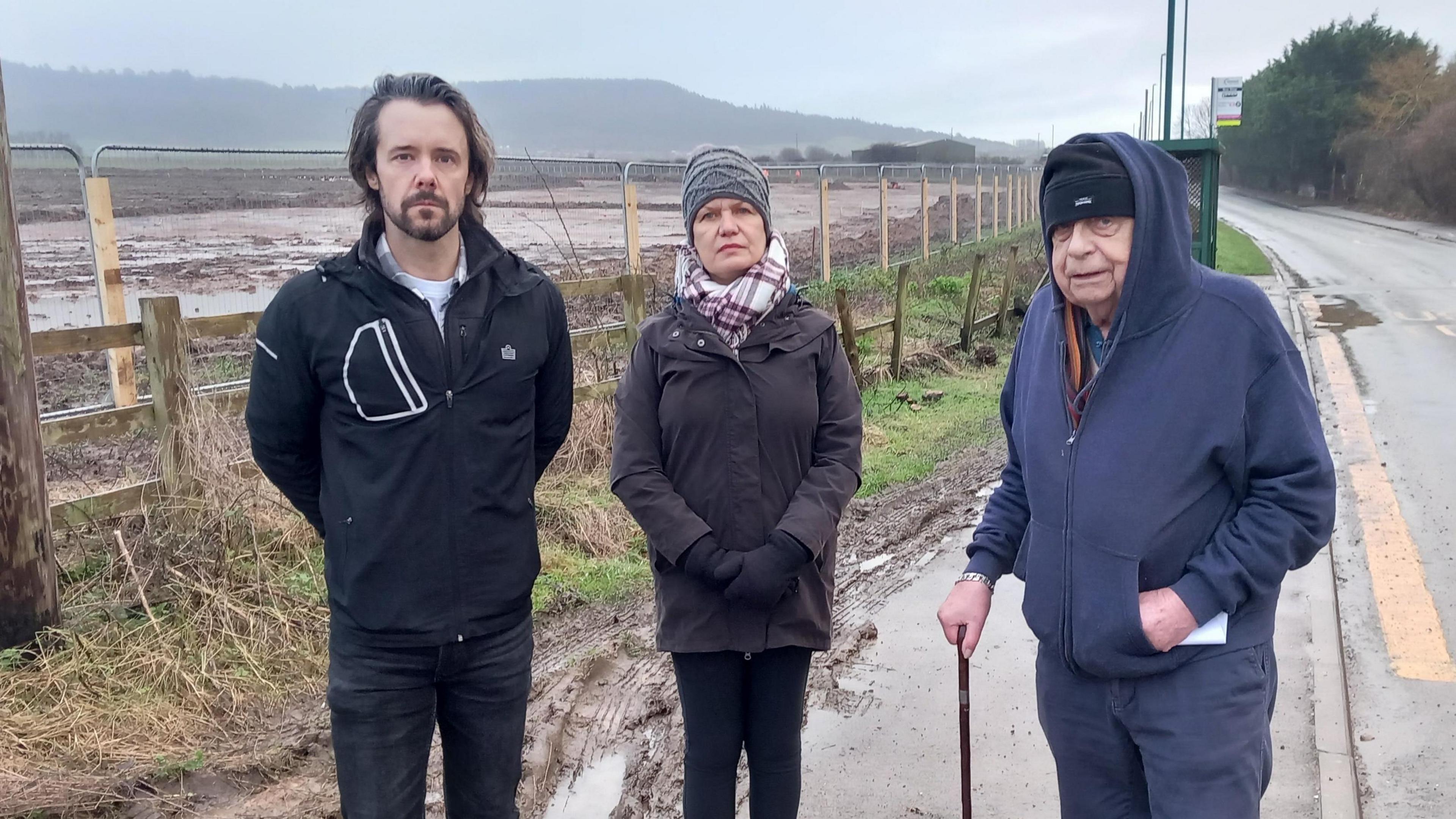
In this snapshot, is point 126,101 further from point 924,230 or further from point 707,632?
point 707,632

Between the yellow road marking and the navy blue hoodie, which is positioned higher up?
the navy blue hoodie

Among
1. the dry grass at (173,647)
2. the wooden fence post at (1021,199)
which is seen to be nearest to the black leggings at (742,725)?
the dry grass at (173,647)

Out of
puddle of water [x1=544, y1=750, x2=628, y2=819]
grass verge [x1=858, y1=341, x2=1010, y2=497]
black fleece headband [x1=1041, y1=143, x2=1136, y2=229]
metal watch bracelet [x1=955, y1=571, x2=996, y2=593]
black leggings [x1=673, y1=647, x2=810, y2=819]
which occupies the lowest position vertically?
puddle of water [x1=544, y1=750, x2=628, y2=819]

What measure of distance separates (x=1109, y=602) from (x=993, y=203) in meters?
27.9

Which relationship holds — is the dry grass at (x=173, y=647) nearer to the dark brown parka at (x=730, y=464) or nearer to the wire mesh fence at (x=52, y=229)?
the wire mesh fence at (x=52, y=229)

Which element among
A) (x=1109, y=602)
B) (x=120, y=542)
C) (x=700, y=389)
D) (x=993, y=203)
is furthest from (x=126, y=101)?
(x=993, y=203)

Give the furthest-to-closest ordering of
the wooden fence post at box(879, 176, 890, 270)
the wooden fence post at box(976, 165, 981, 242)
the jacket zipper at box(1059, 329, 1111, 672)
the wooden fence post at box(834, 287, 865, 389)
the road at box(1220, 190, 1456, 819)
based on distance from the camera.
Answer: the wooden fence post at box(976, 165, 981, 242)
the wooden fence post at box(879, 176, 890, 270)
the wooden fence post at box(834, 287, 865, 389)
the road at box(1220, 190, 1456, 819)
the jacket zipper at box(1059, 329, 1111, 672)

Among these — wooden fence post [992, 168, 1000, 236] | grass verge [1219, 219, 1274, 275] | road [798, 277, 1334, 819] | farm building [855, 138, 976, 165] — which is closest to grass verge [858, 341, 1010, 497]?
road [798, 277, 1334, 819]

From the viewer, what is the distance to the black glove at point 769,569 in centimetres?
255

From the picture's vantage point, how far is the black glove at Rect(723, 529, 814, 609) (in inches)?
100

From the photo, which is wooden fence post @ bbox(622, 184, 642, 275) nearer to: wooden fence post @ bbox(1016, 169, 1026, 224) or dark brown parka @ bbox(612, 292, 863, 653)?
dark brown parka @ bbox(612, 292, 863, 653)

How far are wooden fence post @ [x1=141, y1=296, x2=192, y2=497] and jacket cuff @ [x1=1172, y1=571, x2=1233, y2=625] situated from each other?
13.9ft

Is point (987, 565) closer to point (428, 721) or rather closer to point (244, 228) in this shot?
point (428, 721)

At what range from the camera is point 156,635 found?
13.4 feet
